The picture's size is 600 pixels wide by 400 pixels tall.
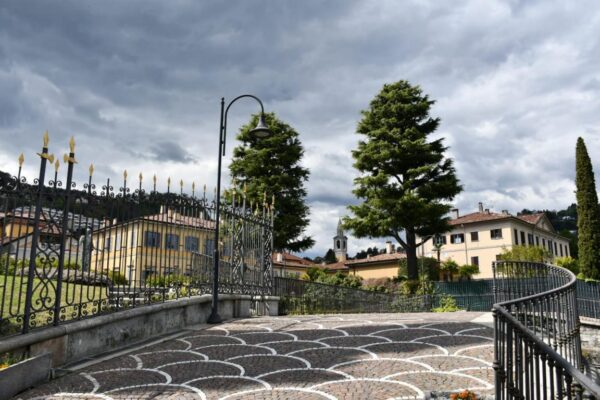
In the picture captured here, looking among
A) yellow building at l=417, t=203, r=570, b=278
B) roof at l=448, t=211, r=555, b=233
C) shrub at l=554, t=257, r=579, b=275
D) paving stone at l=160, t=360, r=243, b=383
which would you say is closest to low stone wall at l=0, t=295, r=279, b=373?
paving stone at l=160, t=360, r=243, b=383

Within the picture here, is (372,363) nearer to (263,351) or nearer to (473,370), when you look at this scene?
(473,370)

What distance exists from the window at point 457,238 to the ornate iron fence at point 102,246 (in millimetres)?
48734

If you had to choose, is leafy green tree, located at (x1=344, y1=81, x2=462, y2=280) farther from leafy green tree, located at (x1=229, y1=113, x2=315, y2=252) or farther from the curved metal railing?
the curved metal railing

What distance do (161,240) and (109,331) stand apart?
2128mm

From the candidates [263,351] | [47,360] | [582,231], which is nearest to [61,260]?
[47,360]

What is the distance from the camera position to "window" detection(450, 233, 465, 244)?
57.5m

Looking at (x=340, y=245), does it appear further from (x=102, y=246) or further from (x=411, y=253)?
(x=102, y=246)

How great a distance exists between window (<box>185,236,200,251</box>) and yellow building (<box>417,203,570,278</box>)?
4387 cm

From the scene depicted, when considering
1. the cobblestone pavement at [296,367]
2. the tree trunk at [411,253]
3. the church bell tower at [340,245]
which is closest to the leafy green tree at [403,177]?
the tree trunk at [411,253]

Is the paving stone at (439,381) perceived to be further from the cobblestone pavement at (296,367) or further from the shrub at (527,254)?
the shrub at (527,254)

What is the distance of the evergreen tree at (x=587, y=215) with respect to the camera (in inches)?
1128

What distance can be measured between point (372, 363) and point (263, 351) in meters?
2.04

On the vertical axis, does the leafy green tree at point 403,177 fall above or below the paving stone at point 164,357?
above

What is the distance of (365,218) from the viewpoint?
29.7 metres
